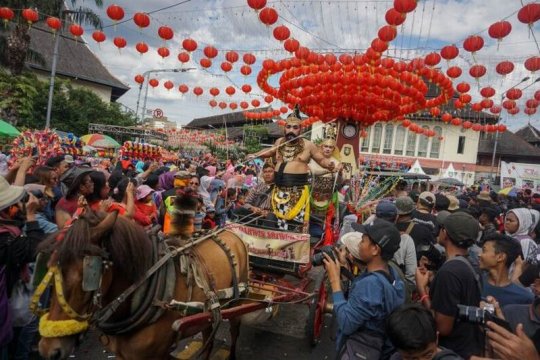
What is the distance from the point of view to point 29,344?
330cm

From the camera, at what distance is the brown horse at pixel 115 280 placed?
214cm

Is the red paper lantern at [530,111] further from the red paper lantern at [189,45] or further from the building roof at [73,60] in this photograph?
the building roof at [73,60]

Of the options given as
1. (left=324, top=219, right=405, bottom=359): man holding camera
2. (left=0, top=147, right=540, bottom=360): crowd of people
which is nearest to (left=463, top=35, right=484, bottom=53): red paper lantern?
(left=0, top=147, right=540, bottom=360): crowd of people

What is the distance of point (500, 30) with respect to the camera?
9.62 metres

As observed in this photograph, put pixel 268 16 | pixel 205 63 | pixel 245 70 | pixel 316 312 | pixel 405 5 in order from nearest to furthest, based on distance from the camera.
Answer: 1. pixel 316 312
2. pixel 405 5
3. pixel 268 16
4. pixel 205 63
5. pixel 245 70

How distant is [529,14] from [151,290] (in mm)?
9898

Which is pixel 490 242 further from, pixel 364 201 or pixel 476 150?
pixel 476 150

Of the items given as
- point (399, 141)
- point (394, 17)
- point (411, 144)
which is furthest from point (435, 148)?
point (394, 17)

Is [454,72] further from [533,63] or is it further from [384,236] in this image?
[384,236]

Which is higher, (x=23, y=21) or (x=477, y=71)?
(x=23, y=21)

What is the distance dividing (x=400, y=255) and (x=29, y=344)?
376cm

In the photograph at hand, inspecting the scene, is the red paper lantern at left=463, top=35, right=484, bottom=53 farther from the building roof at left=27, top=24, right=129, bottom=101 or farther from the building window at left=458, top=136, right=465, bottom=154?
the building roof at left=27, top=24, right=129, bottom=101

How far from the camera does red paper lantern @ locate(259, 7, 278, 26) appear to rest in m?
10.2

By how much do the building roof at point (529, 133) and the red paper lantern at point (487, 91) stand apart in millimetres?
34877
